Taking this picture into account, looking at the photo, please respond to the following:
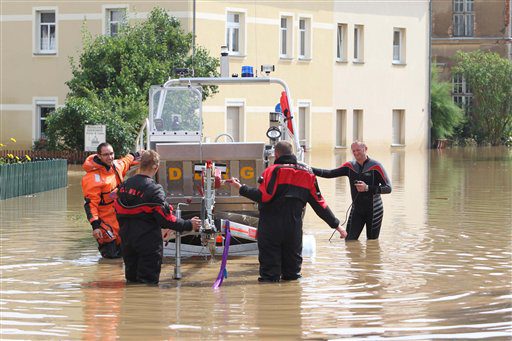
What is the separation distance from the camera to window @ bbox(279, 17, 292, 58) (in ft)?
162

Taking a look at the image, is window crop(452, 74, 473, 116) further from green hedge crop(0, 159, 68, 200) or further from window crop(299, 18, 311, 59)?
green hedge crop(0, 159, 68, 200)

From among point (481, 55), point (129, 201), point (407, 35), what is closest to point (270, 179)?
point (129, 201)

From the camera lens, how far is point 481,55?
62875 millimetres

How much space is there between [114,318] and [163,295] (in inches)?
55.3

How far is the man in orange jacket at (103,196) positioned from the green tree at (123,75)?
20.6m

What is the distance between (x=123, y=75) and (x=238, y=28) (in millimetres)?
9835

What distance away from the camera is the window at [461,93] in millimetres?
64250

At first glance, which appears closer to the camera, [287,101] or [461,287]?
[461,287]

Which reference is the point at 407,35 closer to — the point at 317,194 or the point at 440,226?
the point at 440,226

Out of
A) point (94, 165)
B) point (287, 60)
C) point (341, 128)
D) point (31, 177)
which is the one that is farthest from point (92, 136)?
point (341, 128)

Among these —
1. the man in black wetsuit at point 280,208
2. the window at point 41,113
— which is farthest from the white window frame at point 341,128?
the man in black wetsuit at point 280,208

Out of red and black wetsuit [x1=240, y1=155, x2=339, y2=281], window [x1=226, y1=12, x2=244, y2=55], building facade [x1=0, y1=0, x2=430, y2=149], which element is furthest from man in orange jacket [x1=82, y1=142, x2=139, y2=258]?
window [x1=226, y1=12, x2=244, y2=55]

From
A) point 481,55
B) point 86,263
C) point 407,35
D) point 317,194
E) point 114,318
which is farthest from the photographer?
point 481,55

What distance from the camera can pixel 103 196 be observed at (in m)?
15.5
